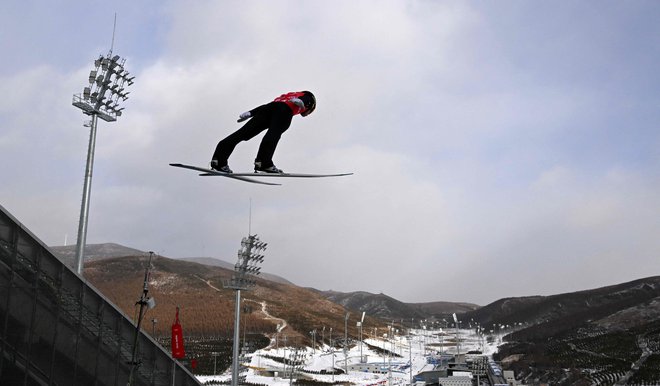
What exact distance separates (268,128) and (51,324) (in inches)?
598

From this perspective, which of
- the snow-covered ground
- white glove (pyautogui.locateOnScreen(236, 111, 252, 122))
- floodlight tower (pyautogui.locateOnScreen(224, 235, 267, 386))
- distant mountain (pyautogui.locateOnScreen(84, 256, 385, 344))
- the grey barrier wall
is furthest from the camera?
distant mountain (pyautogui.locateOnScreen(84, 256, 385, 344))

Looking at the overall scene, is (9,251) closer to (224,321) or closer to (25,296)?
(25,296)

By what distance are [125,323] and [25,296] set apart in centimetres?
406

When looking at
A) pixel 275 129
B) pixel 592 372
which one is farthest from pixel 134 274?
pixel 275 129

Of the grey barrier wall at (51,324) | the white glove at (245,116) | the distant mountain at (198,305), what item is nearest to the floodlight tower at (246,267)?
the grey barrier wall at (51,324)

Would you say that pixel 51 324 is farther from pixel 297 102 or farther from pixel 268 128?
pixel 297 102

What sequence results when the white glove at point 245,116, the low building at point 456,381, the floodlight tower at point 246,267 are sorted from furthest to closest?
1. the low building at point 456,381
2. the floodlight tower at point 246,267
3. the white glove at point 245,116

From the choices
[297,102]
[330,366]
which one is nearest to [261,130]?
[297,102]

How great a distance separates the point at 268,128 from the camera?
7.78 meters

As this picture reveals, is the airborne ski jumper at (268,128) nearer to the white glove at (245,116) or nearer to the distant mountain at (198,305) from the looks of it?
the white glove at (245,116)

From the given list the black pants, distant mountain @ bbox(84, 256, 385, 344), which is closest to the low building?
the black pants

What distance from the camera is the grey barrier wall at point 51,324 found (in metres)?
17.4

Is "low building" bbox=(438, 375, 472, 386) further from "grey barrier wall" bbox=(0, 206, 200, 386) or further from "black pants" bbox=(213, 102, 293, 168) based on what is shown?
"black pants" bbox=(213, 102, 293, 168)

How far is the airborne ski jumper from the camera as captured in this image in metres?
7.63
